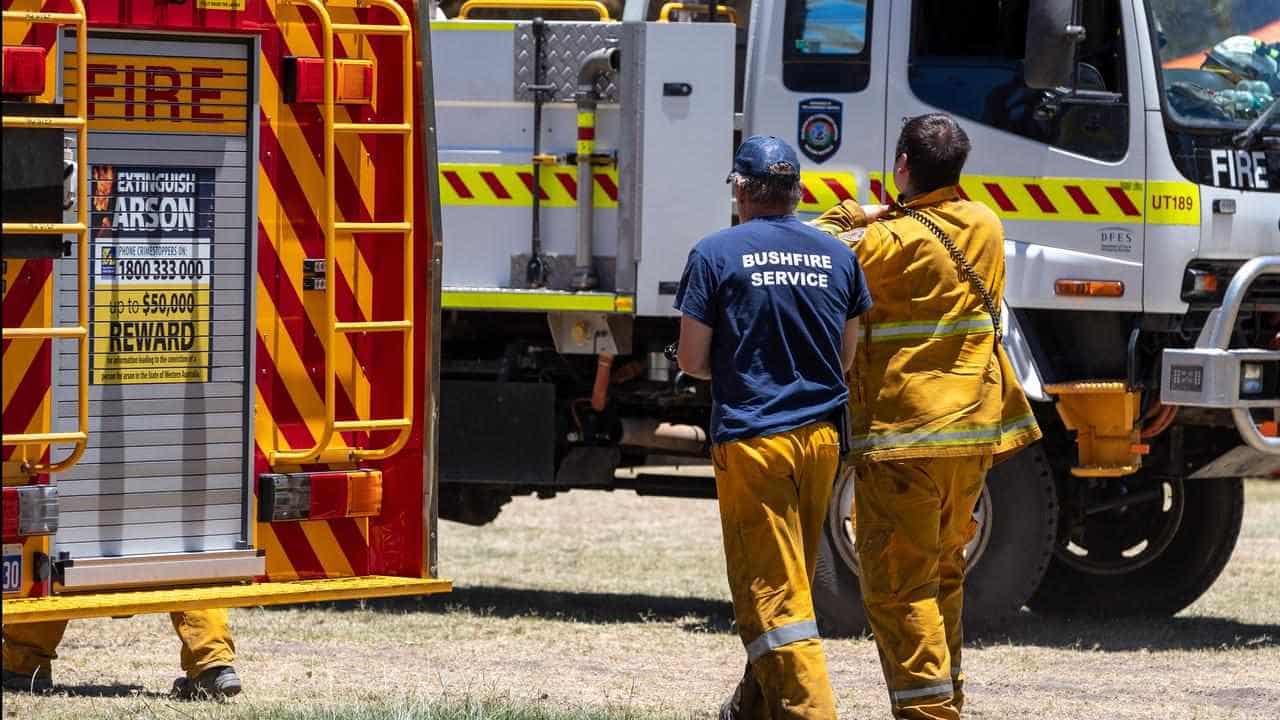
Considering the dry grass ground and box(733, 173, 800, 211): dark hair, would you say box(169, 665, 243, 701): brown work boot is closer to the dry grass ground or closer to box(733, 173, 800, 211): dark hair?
the dry grass ground

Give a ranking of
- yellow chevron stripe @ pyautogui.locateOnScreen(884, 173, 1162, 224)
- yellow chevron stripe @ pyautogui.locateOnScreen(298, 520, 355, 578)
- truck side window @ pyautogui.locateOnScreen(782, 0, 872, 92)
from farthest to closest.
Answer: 1. truck side window @ pyautogui.locateOnScreen(782, 0, 872, 92)
2. yellow chevron stripe @ pyautogui.locateOnScreen(884, 173, 1162, 224)
3. yellow chevron stripe @ pyautogui.locateOnScreen(298, 520, 355, 578)

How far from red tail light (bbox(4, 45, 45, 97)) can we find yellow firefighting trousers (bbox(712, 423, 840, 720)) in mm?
2010

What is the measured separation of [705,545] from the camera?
11898 millimetres

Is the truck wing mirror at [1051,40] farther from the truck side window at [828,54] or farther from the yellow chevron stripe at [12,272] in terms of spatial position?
the yellow chevron stripe at [12,272]

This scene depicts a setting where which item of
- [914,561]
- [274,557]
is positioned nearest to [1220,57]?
[914,561]

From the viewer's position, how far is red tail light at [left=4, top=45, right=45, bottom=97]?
533cm

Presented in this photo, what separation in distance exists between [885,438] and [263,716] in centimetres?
199

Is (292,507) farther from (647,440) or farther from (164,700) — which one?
(647,440)

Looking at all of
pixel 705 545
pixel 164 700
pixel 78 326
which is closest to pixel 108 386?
pixel 78 326

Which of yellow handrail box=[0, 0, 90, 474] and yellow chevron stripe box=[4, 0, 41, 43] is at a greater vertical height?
yellow chevron stripe box=[4, 0, 41, 43]

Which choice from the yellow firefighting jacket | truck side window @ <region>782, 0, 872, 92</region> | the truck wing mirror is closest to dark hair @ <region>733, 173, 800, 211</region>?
the yellow firefighting jacket

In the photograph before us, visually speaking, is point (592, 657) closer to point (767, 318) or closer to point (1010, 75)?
point (1010, 75)

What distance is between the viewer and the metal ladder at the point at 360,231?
→ 19.7 feet

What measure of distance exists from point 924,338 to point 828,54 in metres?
2.66
